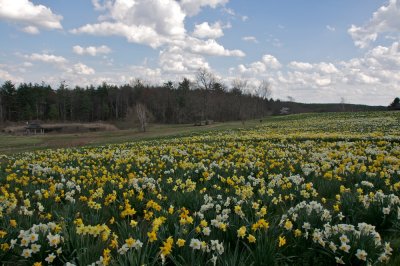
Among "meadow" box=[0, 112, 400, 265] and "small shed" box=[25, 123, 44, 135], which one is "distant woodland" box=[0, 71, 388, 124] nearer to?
"small shed" box=[25, 123, 44, 135]

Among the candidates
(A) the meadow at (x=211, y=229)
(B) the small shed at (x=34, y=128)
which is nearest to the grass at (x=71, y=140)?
(B) the small shed at (x=34, y=128)

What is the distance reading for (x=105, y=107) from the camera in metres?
113

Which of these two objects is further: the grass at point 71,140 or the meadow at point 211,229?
the grass at point 71,140

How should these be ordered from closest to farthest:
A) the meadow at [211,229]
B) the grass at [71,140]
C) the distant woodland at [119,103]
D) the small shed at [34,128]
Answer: the meadow at [211,229] → the grass at [71,140] → the small shed at [34,128] → the distant woodland at [119,103]

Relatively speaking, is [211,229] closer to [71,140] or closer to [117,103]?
[71,140]

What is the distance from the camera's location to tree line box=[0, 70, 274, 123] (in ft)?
334

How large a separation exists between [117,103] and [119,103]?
12.0 feet

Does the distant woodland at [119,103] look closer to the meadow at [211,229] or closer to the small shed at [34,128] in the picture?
the small shed at [34,128]

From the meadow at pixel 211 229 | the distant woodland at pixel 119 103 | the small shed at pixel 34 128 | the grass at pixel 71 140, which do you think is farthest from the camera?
the distant woodland at pixel 119 103

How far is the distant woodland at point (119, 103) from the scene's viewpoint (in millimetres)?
101938

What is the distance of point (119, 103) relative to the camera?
401 ft

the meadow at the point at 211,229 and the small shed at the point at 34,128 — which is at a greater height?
the meadow at the point at 211,229

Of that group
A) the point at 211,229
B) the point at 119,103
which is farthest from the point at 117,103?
the point at 211,229

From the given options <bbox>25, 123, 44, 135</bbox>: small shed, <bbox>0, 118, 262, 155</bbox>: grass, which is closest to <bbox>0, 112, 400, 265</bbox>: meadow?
<bbox>0, 118, 262, 155</bbox>: grass
